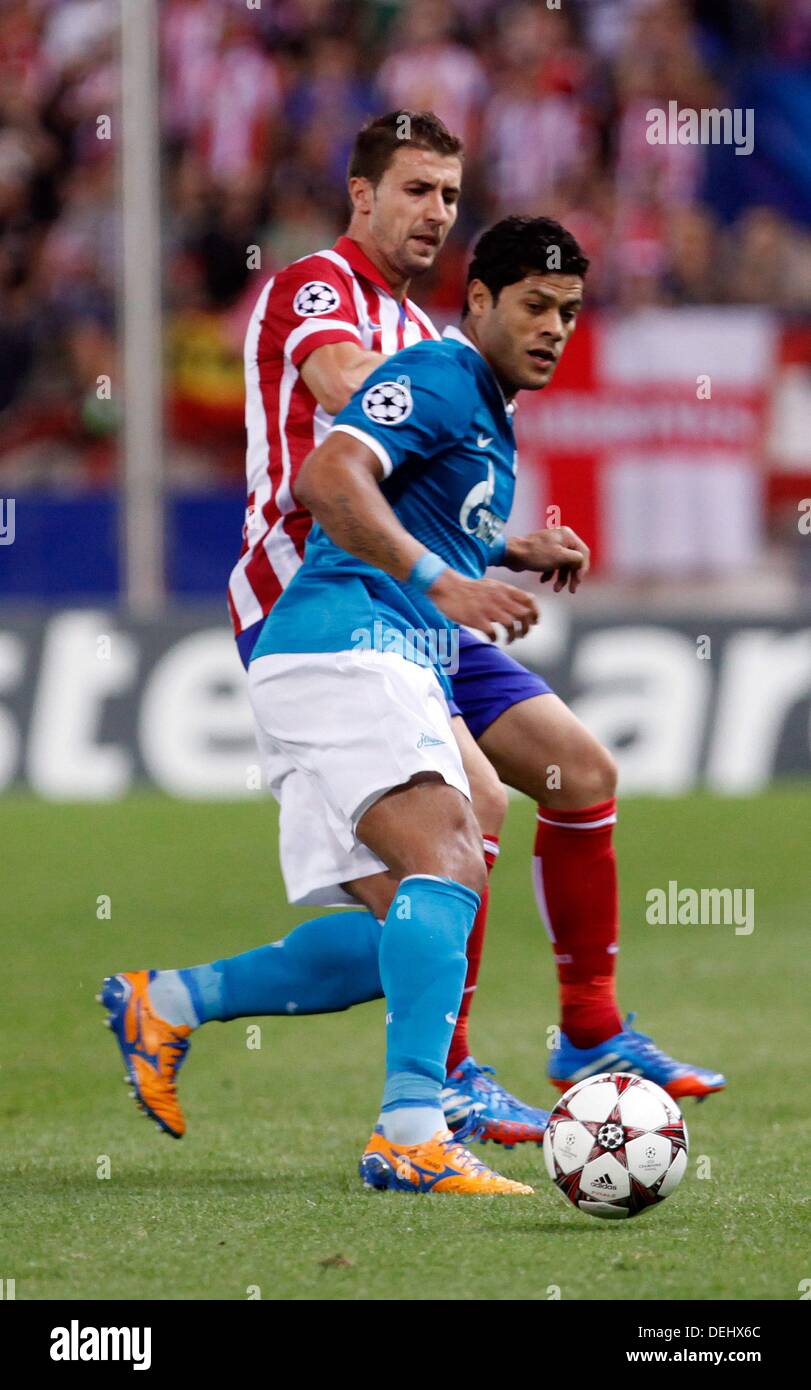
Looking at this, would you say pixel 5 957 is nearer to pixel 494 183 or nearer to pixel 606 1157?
pixel 606 1157

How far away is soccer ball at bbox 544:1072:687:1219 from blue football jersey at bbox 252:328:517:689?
94cm

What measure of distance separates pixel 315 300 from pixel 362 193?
15.0 inches

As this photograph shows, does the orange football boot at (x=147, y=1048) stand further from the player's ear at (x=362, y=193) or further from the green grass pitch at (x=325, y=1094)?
the player's ear at (x=362, y=193)

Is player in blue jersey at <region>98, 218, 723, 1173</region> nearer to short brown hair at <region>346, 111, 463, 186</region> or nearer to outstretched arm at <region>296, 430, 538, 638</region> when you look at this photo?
outstretched arm at <region>296, 430, 538, 638</region>

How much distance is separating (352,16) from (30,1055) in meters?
10.1

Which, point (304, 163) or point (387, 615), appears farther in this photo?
point (304, 163)

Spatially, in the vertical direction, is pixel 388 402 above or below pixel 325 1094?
above

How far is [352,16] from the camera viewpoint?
14570 millimetres

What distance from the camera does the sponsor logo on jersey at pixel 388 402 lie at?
4105mm

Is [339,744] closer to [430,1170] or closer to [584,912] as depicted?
[430,1170]

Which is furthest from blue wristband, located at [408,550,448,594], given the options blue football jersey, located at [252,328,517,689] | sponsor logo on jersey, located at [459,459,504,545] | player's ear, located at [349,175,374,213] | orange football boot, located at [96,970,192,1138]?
player's ear, located at [349,175,374,213]

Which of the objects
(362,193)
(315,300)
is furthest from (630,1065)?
(362,193)

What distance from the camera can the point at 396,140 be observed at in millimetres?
4922

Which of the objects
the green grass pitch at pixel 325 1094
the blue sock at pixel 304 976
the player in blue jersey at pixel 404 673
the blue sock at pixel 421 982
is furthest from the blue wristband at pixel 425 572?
the green grass pitch at pixel 325 1094
